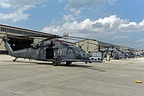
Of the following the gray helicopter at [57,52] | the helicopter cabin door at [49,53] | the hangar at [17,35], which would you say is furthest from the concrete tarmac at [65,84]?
the hangar at [17,35]

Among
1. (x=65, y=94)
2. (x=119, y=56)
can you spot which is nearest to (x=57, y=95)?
(x=65, y=94)

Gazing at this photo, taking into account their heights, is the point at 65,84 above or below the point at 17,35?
below

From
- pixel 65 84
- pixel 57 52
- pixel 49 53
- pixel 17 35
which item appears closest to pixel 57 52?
pixel 57 52

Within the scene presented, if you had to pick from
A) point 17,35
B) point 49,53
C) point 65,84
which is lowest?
point 65,84

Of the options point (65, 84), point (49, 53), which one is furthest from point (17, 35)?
point (65, 84)

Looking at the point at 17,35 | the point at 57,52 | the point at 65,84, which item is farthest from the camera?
the point at 17,35

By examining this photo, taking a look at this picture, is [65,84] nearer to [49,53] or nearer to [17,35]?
[49,53]

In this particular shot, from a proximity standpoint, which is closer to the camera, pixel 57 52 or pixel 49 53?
pixel 57 52

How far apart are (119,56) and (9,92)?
58484 mm

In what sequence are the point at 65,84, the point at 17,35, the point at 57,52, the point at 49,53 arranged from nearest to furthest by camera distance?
1. the point at 65,84
2. the point at 57,52
3. the point at 49,53
4. the point at 17,35

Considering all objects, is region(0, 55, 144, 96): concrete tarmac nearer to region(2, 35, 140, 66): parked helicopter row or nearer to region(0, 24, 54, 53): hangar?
region(2, 35, 140, 66): parked helicopter row

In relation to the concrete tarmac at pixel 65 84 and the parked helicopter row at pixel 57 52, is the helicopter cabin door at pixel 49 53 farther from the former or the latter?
the concrete tarmac at pixel 65 84

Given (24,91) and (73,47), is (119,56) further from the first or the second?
(24,91)

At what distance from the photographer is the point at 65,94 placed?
8.44 metres
